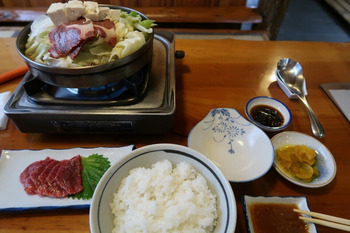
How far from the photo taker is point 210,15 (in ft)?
11.0

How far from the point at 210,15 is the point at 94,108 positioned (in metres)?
2.75

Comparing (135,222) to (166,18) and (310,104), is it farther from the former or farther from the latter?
(166,18)

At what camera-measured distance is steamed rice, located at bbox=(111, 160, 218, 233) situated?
35.2 inches

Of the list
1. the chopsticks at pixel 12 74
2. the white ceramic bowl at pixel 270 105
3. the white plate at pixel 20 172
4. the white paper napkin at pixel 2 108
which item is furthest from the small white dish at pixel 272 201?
the chopsticks at pixel 12 74

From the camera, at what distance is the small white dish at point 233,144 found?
1235 mm

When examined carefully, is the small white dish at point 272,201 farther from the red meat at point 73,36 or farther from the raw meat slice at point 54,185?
the red meat at point 73,36

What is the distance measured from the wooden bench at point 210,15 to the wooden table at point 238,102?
1380mm

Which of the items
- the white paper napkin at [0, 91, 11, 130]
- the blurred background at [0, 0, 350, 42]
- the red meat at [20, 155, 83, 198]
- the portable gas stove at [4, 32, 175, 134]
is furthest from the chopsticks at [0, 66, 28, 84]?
the blurred background at [0, 0, 350, 42]

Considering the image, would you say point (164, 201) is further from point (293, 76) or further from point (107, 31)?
point (293, 76)

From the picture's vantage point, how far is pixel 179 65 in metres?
1.95

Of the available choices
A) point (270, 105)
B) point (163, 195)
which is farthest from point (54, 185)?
point (270, 105)

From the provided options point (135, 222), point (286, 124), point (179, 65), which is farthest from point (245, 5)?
point (135, 222)

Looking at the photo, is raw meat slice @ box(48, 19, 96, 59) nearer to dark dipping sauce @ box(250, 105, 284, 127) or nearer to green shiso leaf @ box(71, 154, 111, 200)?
green shiso leaf @ box(71, 154, 111, 200)

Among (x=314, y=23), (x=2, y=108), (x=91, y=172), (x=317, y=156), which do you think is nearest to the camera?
(x=91, y=172)
